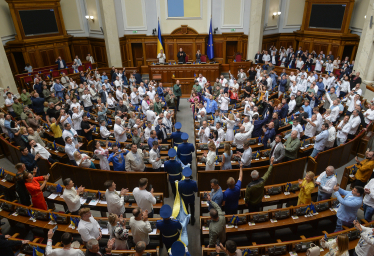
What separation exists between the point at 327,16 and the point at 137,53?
12828 millimetres

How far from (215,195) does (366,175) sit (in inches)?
139

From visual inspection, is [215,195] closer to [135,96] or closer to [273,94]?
[135,96]

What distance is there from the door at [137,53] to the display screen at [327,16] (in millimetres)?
11841

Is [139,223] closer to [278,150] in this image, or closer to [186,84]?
[278,150]

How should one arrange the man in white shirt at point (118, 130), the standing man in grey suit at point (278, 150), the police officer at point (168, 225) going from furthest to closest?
1. the man in white shirt at point (118, 130)
2. the standing man in grey suit at point (278, 150)
3. the police officer at point (168, 225)

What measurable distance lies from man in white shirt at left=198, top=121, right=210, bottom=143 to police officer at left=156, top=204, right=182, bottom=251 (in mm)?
3413

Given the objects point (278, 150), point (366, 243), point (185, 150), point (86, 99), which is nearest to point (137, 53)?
point (86, 99)

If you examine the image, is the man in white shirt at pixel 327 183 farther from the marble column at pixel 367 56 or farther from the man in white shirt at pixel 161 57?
the man in white shirt at pixel 161 57

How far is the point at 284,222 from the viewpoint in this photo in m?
4.70

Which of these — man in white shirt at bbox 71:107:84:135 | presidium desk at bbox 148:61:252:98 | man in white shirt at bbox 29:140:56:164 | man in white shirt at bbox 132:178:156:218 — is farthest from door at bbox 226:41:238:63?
man in white shirt at bbox 132:178:156:218

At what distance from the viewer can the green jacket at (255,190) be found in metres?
4.66

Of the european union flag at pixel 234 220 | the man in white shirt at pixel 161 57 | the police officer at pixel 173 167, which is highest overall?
the man in white shirt at pixel 161 57

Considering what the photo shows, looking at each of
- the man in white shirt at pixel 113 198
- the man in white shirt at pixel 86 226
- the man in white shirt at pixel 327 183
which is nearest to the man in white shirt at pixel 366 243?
the man in white shirt at pixel 327 183

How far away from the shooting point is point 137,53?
695 inches
